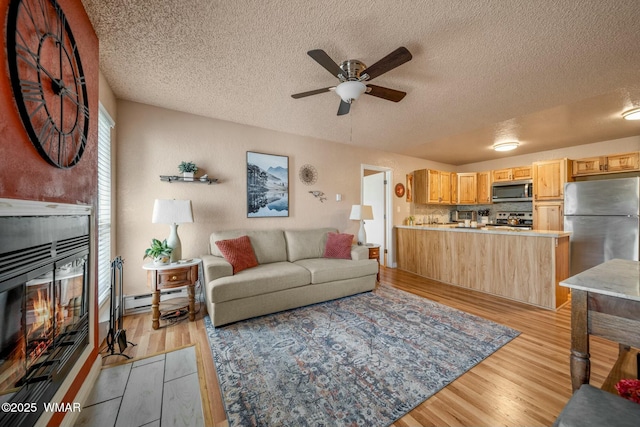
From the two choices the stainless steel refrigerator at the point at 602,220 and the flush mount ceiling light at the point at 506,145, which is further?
the flush mount ceiling light at the point at 506,145

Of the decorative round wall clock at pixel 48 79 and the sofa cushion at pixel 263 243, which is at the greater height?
the decorative round wall clock at pixel 48 79

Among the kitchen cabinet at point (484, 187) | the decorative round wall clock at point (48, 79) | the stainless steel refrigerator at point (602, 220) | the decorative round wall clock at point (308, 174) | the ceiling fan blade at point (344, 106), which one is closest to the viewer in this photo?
the decorative round wall clock at point (48, 79)

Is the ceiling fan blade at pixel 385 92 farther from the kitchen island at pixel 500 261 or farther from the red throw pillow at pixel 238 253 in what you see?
the kitchen island at pixel 500 261

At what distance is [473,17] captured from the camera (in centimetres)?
159

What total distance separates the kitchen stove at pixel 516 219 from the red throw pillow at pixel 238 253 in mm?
5655

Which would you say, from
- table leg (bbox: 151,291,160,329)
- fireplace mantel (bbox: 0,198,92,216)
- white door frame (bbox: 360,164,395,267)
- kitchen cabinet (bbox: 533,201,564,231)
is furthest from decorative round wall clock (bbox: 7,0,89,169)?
kitchen cabinet (bbox: 533,201,564,231)

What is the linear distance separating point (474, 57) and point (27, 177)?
2.89 m

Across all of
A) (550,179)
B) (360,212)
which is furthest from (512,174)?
(360,212)

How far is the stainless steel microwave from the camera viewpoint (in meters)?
4.96

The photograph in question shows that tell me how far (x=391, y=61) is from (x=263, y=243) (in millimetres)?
2617

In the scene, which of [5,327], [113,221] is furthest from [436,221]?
[5,327]

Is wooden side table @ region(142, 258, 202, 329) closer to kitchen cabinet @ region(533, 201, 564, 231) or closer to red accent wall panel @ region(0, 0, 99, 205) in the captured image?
red accent wall panel @ region(0, 0, 99, 205)

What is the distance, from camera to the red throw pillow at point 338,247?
3643 mm

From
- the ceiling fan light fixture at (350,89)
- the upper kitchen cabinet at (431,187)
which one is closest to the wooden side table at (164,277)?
the ceiling fan light fixture at (350,89)
